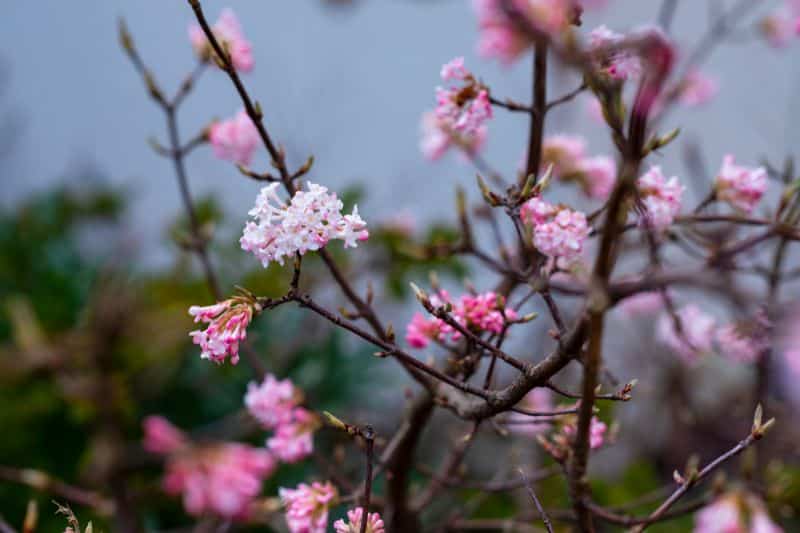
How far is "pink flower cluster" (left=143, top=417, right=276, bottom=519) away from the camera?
2.56 feet

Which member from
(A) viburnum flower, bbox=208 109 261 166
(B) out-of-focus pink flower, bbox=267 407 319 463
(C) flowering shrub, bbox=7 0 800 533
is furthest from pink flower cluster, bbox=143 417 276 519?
(A) viburnum flower, bbox=208 109 261 166

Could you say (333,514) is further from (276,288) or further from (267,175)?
(276,288)

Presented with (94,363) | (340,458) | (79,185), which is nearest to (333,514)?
(340,458)

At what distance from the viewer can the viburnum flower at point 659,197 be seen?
0.53 metres

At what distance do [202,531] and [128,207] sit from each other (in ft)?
4.09

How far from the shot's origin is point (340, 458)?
698 millimetres

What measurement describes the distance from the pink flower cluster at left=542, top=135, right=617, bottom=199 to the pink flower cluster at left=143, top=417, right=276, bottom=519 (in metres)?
0.44

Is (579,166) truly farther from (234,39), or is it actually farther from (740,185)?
(234,39)

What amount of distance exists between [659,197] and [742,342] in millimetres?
212

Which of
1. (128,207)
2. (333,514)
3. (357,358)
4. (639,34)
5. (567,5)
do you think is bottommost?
(333,514)

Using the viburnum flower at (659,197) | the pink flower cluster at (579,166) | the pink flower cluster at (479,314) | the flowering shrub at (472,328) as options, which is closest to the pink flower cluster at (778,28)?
the flowering shrub at (472,328)

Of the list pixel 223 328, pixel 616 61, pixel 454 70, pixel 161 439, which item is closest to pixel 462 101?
pixel 454 70

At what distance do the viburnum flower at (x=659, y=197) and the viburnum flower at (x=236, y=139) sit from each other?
35 centimetres

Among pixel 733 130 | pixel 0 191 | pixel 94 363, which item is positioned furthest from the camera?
pixel 0 191
